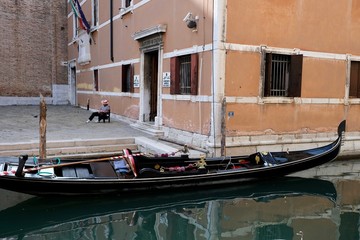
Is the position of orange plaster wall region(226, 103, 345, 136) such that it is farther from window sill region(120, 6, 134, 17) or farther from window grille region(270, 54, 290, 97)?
window sill region(120, 6, 134, 17)

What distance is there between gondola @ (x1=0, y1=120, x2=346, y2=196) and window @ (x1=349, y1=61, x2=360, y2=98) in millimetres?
2427

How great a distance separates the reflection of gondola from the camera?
4.82m

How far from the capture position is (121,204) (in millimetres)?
5531

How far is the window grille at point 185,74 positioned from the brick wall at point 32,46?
38.9 ft

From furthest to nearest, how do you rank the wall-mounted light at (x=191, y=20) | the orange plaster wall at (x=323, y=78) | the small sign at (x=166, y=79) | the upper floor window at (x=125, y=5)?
1. the upper floor window at (x=125, y=5)
2. the small sign at (x=166, y=79)
3. the orange plaster wall at (x=323, y=78)
4. the wall-mounted light at (x=191, y=20)

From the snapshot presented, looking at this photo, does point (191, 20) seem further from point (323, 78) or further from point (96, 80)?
point (96, 80)

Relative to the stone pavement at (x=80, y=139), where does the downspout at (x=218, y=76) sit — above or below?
above

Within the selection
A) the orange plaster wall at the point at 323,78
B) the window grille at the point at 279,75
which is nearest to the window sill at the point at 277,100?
the window grille at the point at 279,75

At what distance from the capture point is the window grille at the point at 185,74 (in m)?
8.00

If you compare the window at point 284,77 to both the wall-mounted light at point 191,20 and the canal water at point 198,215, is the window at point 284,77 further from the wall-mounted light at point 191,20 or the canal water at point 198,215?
the canal water at point 198,215

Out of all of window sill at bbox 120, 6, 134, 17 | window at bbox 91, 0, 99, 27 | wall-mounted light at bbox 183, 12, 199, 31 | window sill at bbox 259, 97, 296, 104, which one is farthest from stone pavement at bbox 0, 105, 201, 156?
window at bbox 91, 0, 99, 27

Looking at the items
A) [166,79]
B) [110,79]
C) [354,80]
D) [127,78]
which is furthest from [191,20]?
[110,79]

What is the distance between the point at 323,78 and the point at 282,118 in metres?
1.40

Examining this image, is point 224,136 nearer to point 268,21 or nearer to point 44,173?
point 268,21
